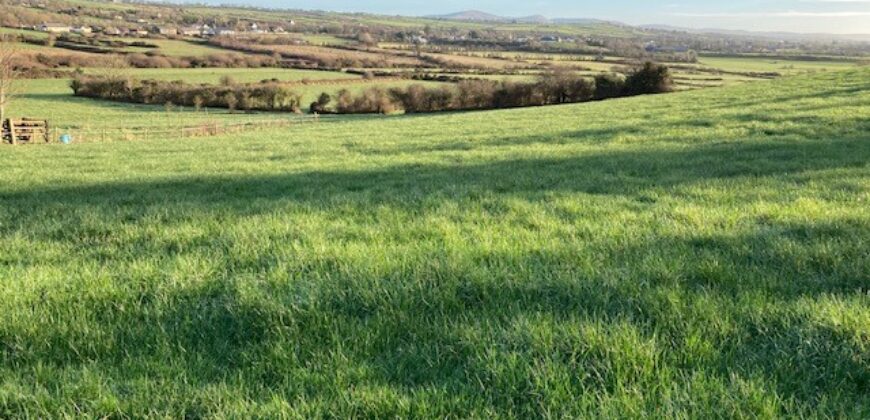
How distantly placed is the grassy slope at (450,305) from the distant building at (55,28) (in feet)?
485

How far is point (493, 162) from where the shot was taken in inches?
677

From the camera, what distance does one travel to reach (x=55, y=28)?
139000 mm

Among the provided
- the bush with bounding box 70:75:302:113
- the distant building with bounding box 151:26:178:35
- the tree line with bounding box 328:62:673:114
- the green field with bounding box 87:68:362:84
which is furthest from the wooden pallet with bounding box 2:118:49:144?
the distant building with bounding box 151:26:178:35

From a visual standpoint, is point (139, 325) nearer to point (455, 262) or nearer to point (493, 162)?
point (455, 262)

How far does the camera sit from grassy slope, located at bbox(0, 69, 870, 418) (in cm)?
323

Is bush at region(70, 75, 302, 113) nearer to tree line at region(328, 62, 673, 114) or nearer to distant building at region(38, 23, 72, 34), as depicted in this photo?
tree line at region(328, 62, 673, 114)

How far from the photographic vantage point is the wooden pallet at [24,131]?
40856 millimetres

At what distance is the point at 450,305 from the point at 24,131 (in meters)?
48.4

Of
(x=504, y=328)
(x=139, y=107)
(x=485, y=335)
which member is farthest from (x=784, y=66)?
(x=485, y=335)

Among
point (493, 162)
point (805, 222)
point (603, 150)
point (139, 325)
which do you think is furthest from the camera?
point (603, 150)

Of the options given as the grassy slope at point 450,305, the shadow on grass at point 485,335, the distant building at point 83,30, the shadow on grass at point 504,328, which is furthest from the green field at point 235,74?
the shadow on grass at point 485,335

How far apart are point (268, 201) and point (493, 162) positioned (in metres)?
8.35

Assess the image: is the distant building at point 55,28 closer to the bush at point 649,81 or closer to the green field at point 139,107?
the green field at point 139,107

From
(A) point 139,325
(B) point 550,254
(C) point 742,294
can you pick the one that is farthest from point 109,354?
(C) point 742,294
